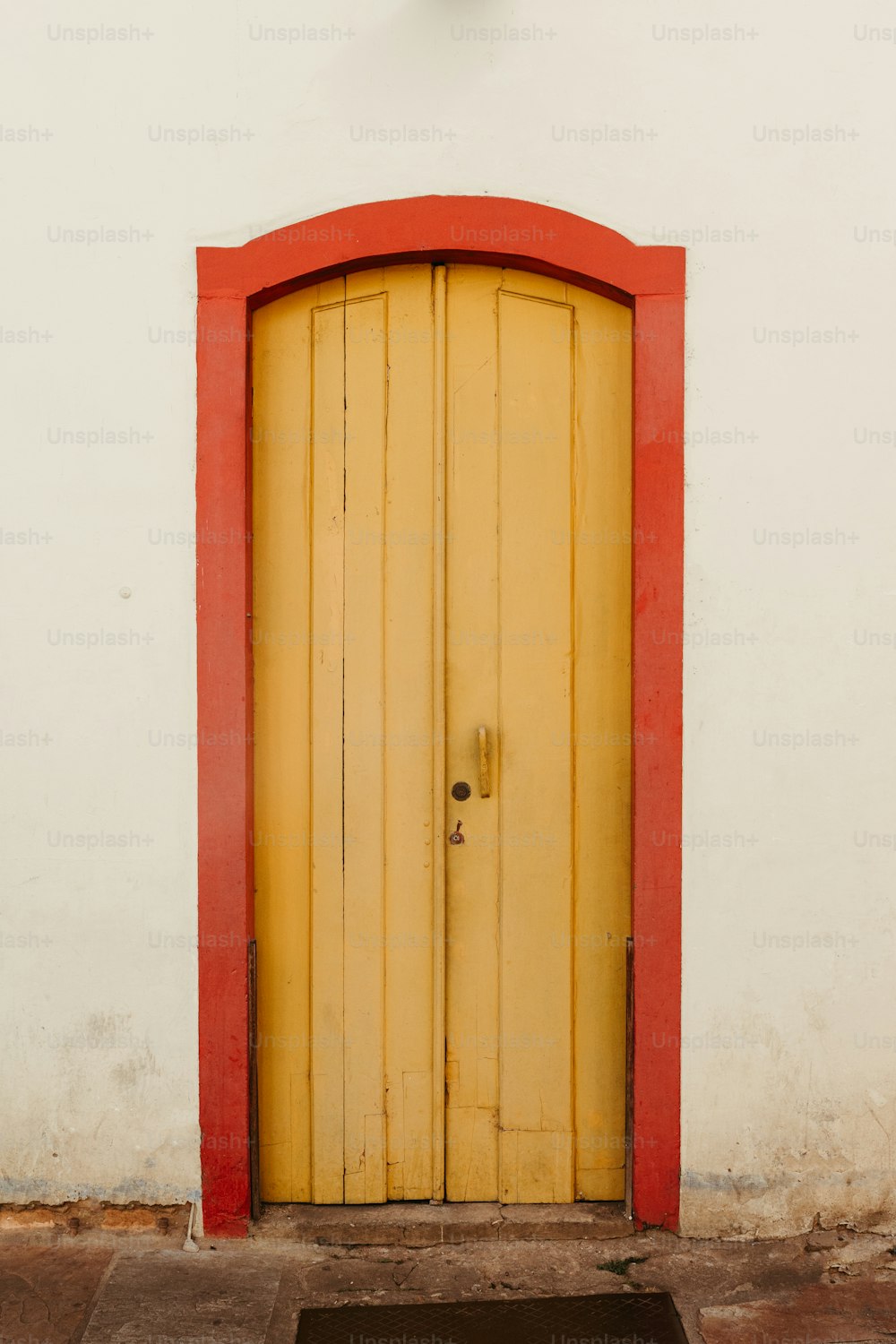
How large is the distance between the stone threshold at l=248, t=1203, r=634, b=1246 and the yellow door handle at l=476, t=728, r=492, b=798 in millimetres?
1288

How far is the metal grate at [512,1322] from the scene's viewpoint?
2.68m

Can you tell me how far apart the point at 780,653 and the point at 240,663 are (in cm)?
161

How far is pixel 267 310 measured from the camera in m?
3.21

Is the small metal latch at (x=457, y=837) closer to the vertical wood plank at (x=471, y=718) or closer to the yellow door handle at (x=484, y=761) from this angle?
the vertical wood plank at (x=471, y=718)

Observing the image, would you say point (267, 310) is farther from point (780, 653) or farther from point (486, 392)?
point (780, 653)

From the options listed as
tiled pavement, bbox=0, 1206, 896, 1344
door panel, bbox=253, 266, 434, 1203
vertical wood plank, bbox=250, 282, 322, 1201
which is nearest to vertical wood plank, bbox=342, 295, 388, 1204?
door panel, bbox=253, 266, 434, 1203

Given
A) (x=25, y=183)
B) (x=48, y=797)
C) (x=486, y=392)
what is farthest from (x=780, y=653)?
(x=25, y=183)

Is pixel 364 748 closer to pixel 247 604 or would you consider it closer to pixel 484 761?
pixel 484 761

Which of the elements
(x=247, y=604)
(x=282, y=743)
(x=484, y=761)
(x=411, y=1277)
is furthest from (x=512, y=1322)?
(x=247, y=604)

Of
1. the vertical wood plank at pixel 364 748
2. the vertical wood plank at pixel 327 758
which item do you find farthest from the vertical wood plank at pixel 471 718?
the vertical wood plank at pixel 327 758

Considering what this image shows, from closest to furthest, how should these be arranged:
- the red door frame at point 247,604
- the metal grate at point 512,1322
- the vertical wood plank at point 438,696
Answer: the metal grate at point 512,1322, the red door frame at point 247,604, the vertical wood plank at point 438,696

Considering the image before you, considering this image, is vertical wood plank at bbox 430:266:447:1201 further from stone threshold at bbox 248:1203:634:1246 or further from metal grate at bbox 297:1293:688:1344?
metal grate at bbox 297:1293:688:1344

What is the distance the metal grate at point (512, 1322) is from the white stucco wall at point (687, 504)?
0.43 meters

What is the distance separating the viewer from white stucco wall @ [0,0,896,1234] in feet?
10.1
